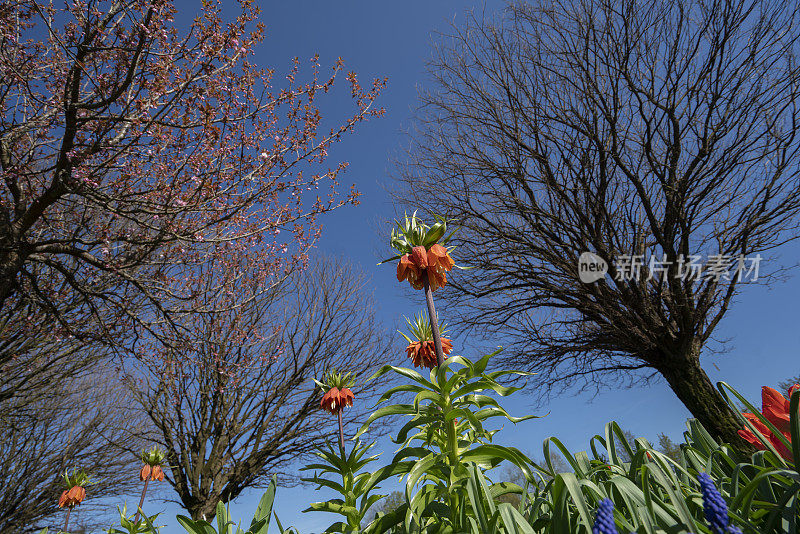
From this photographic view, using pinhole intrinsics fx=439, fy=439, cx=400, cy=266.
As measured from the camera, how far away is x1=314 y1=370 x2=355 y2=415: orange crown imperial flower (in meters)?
3.06

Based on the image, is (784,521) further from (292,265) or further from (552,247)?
(292,265)

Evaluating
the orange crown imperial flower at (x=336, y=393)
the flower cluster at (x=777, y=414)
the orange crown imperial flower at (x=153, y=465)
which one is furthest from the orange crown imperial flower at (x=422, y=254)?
the orange crown imperial flower at (x=153, y=465)

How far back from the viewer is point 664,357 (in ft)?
24.2

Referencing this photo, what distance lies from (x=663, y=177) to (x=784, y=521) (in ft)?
24.8

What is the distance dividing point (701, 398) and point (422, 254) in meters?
6.94

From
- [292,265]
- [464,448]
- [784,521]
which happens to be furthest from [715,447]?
[292,265]

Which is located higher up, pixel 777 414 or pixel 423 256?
pixel 423 256

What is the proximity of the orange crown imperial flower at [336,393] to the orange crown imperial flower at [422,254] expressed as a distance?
133cm

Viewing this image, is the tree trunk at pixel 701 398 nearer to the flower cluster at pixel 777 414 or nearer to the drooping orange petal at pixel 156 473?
the flower cluster at pixel 777 414

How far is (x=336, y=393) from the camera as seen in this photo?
10.1ft

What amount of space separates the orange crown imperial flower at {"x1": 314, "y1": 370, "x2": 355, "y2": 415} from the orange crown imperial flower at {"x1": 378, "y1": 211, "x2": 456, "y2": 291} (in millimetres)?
1332

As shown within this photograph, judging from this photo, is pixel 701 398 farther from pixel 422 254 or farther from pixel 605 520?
pixel 605 520

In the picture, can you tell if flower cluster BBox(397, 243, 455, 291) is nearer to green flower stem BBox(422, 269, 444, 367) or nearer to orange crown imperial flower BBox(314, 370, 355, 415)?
green flower stem BBox(422, 269, 444, 367)

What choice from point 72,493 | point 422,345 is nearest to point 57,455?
point 72,493
